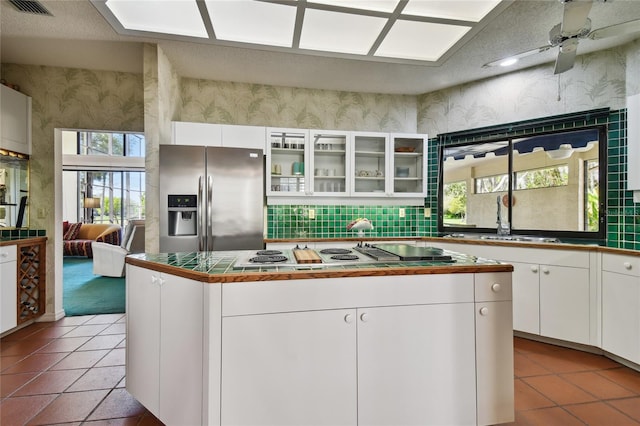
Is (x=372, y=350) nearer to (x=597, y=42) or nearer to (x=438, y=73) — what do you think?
(x=438, y=73)

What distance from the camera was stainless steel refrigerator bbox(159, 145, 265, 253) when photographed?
9.40ft

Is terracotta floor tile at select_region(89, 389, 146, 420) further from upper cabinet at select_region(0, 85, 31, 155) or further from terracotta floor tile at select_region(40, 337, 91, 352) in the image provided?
upper cabinet at select_region(0, 85, 31, 155)

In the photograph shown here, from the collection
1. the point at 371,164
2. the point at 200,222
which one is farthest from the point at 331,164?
the point at 200,222

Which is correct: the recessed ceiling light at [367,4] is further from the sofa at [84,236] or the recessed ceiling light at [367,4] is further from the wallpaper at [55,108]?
the sofa at [84,236]

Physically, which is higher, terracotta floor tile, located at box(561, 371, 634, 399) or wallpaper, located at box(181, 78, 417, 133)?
wallpaper, located at box(181, 78, 417, 133)

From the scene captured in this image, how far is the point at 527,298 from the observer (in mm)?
2875

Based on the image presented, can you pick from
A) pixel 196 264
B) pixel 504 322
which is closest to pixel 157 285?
pixel 196 264

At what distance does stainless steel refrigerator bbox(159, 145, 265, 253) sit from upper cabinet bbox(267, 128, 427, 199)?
19.7 inches

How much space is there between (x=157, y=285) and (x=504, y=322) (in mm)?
1804

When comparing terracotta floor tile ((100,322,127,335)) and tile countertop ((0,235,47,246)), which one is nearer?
tile countertop ((0,235,47,246))

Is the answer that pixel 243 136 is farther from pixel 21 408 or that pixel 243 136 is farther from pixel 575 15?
pixel 575 15

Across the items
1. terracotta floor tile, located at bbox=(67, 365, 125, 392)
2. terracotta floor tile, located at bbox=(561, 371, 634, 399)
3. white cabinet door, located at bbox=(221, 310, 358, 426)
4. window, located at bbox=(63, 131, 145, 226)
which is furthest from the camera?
window, located at bbox=(63, 131, 145, 226)

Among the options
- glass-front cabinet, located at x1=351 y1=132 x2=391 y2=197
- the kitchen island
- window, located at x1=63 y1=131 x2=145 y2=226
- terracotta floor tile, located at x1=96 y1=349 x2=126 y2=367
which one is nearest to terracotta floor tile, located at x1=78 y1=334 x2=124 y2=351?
terracotta floor tile, located at x1=96 y1=349 x2=126 y2=367

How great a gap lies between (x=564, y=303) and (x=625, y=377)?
1.98ft
